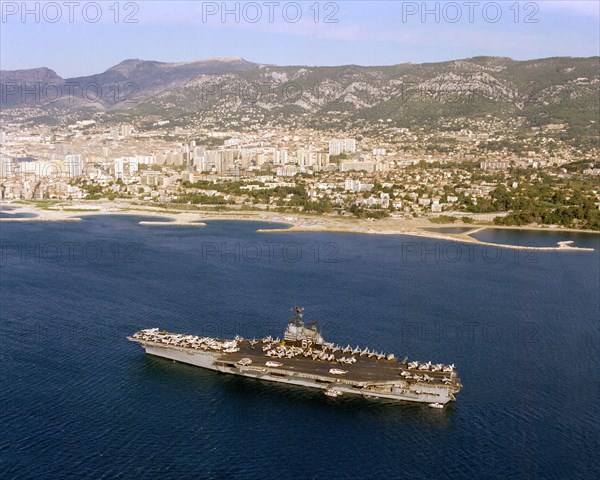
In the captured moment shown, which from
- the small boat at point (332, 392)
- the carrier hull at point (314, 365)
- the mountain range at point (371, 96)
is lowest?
the small boat at point (332, 392)

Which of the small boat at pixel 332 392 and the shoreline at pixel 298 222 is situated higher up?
the shoreline at pixel 298 222

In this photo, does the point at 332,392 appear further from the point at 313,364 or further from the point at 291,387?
the point at 313,364

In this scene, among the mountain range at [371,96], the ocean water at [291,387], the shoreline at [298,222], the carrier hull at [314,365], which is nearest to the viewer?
the ocean water at [291,387]

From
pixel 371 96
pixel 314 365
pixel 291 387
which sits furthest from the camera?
pixel 371 96

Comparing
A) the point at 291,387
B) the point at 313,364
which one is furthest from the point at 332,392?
the point at 313,364

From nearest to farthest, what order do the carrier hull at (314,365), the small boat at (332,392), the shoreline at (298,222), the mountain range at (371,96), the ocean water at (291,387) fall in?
1. the ocean water at (291,387)
2. the carrier hull at (314,365)
3. the small boat at (332,392)
4. the shoreline at (298,222)
5. the mountain range at (371,96)

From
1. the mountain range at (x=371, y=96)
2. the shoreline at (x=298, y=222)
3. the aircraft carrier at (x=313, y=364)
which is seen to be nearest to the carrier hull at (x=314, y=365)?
the aircraft carrier at (x=313, y=364)

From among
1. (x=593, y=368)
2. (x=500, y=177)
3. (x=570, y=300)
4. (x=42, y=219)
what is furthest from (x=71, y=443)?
(x=500, y=177)

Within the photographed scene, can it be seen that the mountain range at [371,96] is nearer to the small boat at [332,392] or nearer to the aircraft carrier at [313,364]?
the aircraft carrier at [313,364]
